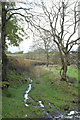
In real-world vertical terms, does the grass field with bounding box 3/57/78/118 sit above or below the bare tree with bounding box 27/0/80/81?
below

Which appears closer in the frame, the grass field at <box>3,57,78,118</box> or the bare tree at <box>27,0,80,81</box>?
the grass field at <box>3,57,78,118</box>

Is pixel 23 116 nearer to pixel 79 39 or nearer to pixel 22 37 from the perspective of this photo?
pixel 22 37

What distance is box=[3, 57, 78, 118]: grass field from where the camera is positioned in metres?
5.66

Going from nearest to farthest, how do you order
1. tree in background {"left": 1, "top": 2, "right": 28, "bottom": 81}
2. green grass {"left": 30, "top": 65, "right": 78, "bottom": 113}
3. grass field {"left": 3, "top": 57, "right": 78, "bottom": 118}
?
grass field {"left": 3, "top": 57, "right": 78, "bottom": 118} < green grass {"left": 30, "top": 65, "right": 78, "bottom": 113} < tree in background {"left": 1, "top": 2, "right": 28, "bottom": 81}

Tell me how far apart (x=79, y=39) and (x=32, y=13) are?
5.38 metres

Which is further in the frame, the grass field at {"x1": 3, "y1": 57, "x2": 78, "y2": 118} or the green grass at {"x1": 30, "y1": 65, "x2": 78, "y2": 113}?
the green grass at {"x1": 30, "y1": 65, "x2": 78, "y2": 113}

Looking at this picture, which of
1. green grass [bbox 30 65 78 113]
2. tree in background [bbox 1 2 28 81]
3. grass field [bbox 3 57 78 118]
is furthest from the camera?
tree in background [bbox 1 2 28 81]

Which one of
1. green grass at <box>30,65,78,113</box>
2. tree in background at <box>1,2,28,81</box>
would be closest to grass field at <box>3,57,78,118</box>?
green grass at <box>30,65,78,113</box>

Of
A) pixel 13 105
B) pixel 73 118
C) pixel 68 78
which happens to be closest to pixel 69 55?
pixel 68 78

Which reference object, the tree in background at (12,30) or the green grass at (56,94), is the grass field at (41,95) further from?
the tree in background at (12,30)

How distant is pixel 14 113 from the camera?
524 centimetres

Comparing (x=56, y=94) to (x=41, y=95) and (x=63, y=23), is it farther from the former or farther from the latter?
(x=63, y=23)

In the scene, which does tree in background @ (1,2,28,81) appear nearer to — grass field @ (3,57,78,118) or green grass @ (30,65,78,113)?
grass field @ (3,57,78,118)

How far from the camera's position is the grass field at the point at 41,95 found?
223 inches
